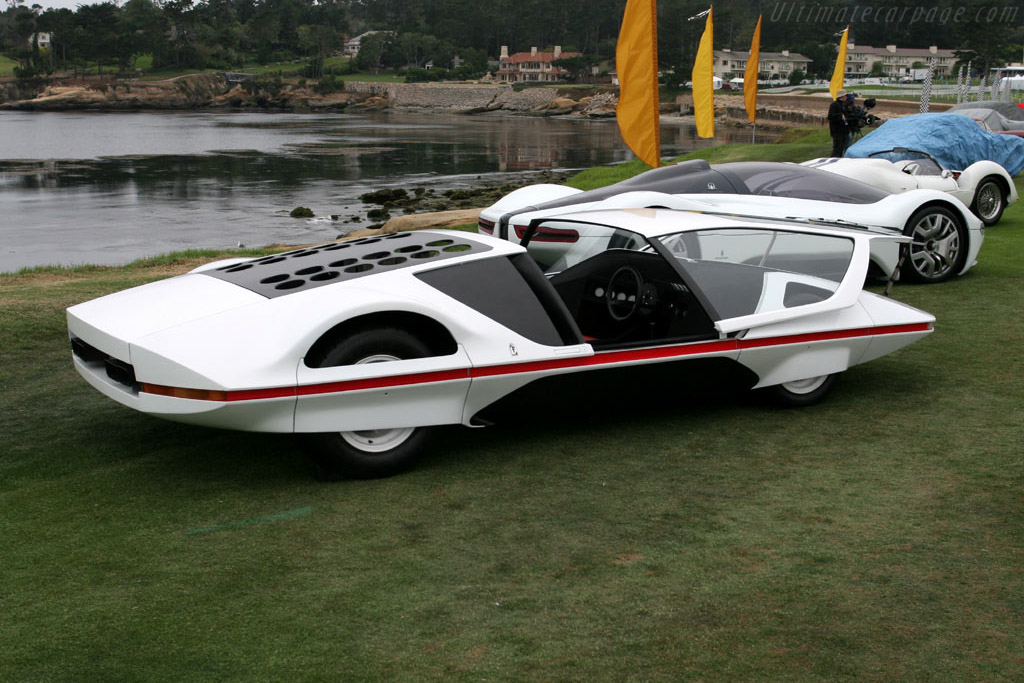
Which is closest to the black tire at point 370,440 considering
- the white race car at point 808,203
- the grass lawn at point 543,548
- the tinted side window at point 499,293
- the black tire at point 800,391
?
the grass lawn at point 543,548

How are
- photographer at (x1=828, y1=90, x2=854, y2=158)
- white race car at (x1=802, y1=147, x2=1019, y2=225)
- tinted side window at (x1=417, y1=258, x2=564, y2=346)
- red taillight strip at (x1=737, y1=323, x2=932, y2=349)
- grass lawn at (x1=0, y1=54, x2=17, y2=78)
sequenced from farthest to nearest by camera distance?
1. grass lawn at (x1=0, y1=54, x2=17, y2=78)
2. photographer at (x1=828, y1=90, x2=854, y2=158)
3. white race car at (x1=802, y1=147, x2=1019, y2=225)
4. red taillight strip at (x1=737, y1=323, x2=932, y2=349)
5. tinted side window at (x1=417, y1=258, x2=564, y2=346)

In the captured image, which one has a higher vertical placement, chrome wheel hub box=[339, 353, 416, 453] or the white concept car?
the white concept car

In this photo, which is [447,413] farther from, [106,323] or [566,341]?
[106,323]

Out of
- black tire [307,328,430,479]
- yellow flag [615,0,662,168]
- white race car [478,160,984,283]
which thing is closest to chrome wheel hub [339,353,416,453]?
black tire [307,328,430,479]

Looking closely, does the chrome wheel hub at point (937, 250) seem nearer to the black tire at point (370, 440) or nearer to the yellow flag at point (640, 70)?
the yellow flag at point (640, 70)

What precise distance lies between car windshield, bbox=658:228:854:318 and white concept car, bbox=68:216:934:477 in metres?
0.01

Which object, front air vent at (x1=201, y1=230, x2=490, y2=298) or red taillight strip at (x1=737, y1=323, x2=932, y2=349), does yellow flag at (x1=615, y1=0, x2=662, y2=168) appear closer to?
red taillight strip at (x1=737, y1=323, x2=932, y2=349)

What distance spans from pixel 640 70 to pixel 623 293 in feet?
27.8

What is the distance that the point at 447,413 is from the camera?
496 centimetres

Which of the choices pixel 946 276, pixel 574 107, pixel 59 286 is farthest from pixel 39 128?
pixel 946 276

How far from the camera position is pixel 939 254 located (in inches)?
399

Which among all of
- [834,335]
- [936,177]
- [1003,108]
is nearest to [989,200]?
[936,177]

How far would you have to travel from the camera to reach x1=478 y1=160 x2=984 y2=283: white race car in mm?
9742

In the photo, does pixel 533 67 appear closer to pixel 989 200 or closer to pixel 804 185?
pixel 989 200
